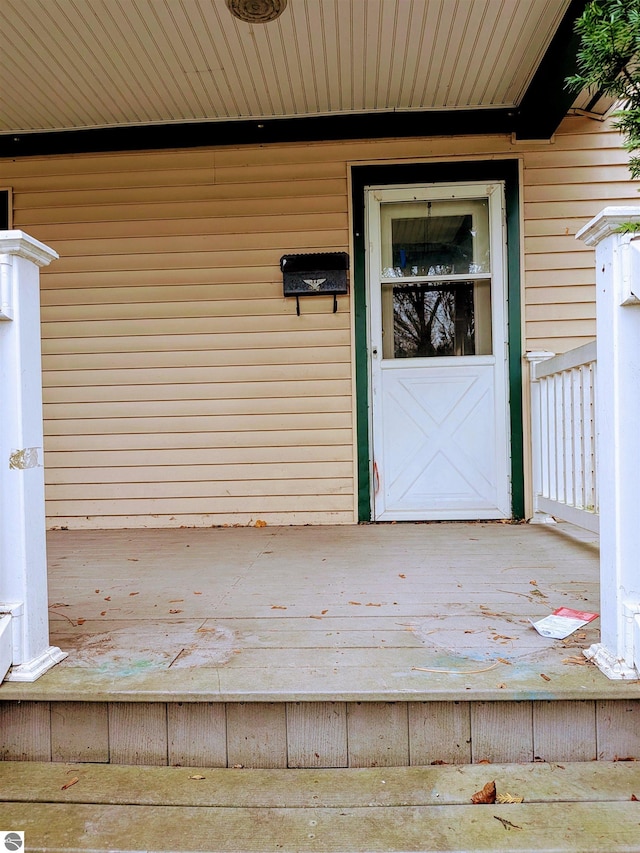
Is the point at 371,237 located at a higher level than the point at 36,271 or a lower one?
higher

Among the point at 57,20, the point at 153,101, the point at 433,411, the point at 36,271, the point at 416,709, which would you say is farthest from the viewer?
the point at 433,411

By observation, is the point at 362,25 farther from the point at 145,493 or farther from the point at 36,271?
the point at 145,493

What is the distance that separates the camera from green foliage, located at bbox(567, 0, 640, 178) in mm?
1424

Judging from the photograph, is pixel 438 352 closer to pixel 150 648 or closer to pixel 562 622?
pixel 562 622

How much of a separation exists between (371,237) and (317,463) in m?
1.47

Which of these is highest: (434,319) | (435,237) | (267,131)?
(267,131)

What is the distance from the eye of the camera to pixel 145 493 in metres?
3.47

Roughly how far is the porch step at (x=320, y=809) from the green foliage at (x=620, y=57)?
1557mm

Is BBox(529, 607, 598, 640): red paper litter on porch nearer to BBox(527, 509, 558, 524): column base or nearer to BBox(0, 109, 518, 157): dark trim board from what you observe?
BBox(527, 509, 558, 524): column base

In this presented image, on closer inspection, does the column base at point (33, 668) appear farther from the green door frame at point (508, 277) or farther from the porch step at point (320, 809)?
the green door frame at point (508, 277)

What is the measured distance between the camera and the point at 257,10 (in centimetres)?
244

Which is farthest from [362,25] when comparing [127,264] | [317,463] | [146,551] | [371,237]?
[146,551]

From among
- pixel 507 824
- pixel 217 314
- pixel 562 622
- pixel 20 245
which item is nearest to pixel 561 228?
pixel 217 314

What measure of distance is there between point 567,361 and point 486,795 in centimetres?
210
